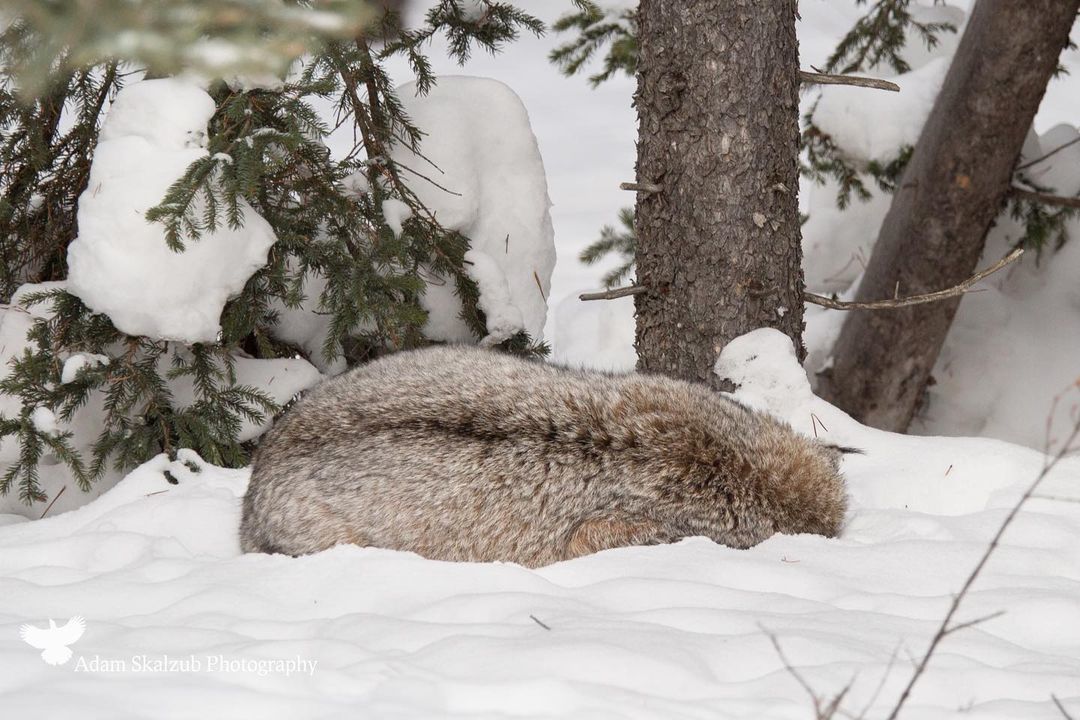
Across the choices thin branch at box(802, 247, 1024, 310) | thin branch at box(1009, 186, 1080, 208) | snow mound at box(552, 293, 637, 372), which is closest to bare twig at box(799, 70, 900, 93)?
thin branch at box(802, 247, 1024, 310)

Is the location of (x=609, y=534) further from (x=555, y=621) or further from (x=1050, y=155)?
(x=1050, y=155)

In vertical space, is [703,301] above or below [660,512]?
above

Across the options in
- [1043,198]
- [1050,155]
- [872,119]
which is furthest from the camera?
[872,119]

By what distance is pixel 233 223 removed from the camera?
4.56m

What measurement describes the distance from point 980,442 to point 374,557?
274 cm

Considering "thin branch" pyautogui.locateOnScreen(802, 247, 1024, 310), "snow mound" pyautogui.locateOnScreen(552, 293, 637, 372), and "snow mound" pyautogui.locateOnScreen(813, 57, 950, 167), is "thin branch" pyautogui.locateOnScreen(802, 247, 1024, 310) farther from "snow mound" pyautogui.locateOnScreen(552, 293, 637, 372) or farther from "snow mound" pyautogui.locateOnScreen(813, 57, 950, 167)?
"snow mound" pyautogui.locateOnScreen(552, 293, 637, 372)

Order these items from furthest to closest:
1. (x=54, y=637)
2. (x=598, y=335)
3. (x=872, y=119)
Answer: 1. (x=598, y=335)
2. (x=872, y=119)
3. (x=54, y=637)

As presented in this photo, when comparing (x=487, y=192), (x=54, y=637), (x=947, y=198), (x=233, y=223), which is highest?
(x=947, y=198)

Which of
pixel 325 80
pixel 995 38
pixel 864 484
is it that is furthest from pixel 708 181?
pixel 995 38

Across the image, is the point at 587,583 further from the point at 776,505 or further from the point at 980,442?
the point at 980,442

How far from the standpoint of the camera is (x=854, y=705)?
2.25 metres

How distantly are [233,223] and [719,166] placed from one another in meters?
2.19

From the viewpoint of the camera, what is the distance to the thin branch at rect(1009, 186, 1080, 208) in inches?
245

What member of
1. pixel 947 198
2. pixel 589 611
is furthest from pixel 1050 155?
pixel 589 611
